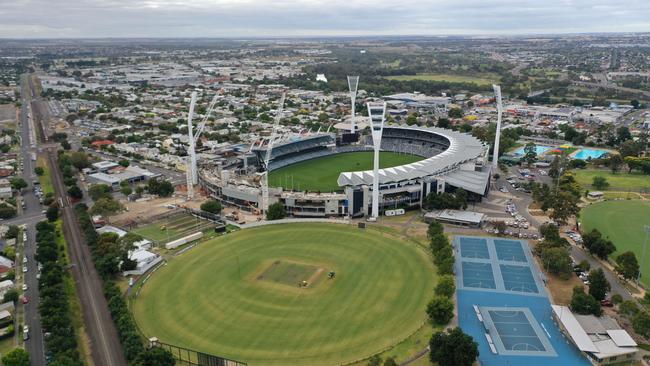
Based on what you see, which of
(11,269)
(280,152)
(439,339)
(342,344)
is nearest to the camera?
(439,339)

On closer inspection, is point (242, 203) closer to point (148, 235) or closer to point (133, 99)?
point (148, 235)

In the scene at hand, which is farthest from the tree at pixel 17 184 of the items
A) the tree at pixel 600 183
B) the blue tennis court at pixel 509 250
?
the tree at pixel 600 183

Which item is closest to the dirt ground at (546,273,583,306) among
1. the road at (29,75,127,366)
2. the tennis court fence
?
the tennis court fence

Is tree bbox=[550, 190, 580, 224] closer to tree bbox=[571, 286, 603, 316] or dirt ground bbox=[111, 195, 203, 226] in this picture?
tree bbox=[571, 286, 603, 316]

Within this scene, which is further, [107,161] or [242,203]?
[107,161]

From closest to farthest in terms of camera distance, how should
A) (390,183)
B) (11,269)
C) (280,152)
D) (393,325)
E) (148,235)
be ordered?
(393,325) < (11,269) < (148,235) < (390,183) < (280,152)

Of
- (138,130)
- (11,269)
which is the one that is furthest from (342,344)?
(138,130)

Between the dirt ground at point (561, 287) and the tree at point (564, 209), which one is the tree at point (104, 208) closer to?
the dirt ground at point (561, 287)
